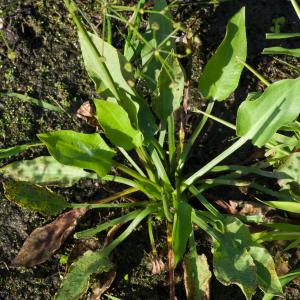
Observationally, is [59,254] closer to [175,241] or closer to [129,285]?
[129,285]

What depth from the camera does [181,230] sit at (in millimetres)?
1237

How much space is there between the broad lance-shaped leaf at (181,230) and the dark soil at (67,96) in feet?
0.74

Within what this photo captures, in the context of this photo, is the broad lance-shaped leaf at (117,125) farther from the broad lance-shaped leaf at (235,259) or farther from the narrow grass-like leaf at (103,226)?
the broad lance-shaped leaf at (235,259)

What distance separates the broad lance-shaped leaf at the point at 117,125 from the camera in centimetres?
125

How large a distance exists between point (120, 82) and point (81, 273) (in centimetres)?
46

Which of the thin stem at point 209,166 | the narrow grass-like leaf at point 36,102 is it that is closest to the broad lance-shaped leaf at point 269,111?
the thin stem at point 209,166

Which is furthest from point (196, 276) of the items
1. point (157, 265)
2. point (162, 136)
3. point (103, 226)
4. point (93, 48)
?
point (93, 48)

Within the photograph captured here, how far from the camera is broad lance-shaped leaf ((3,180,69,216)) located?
4.39 feet

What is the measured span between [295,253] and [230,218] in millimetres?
250

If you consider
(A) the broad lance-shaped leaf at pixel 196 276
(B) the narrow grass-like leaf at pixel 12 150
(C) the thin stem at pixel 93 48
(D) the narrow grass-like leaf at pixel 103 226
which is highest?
(C) the thin stem at pixel 93 48

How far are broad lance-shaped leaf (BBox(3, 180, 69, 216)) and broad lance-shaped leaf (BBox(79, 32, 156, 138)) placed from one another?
27cm

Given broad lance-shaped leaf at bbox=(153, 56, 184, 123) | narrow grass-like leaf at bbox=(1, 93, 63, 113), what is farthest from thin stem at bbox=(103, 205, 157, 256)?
narrow grass-like leaf at bbox=(1, 93, 63, 113)

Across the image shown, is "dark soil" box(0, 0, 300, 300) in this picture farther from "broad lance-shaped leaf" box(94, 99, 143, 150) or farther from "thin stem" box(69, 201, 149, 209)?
"broad lance-shaped leaf" box(94, 99, 143, 150)

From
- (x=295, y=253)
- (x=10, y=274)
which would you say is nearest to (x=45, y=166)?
(x=10, y=274)
